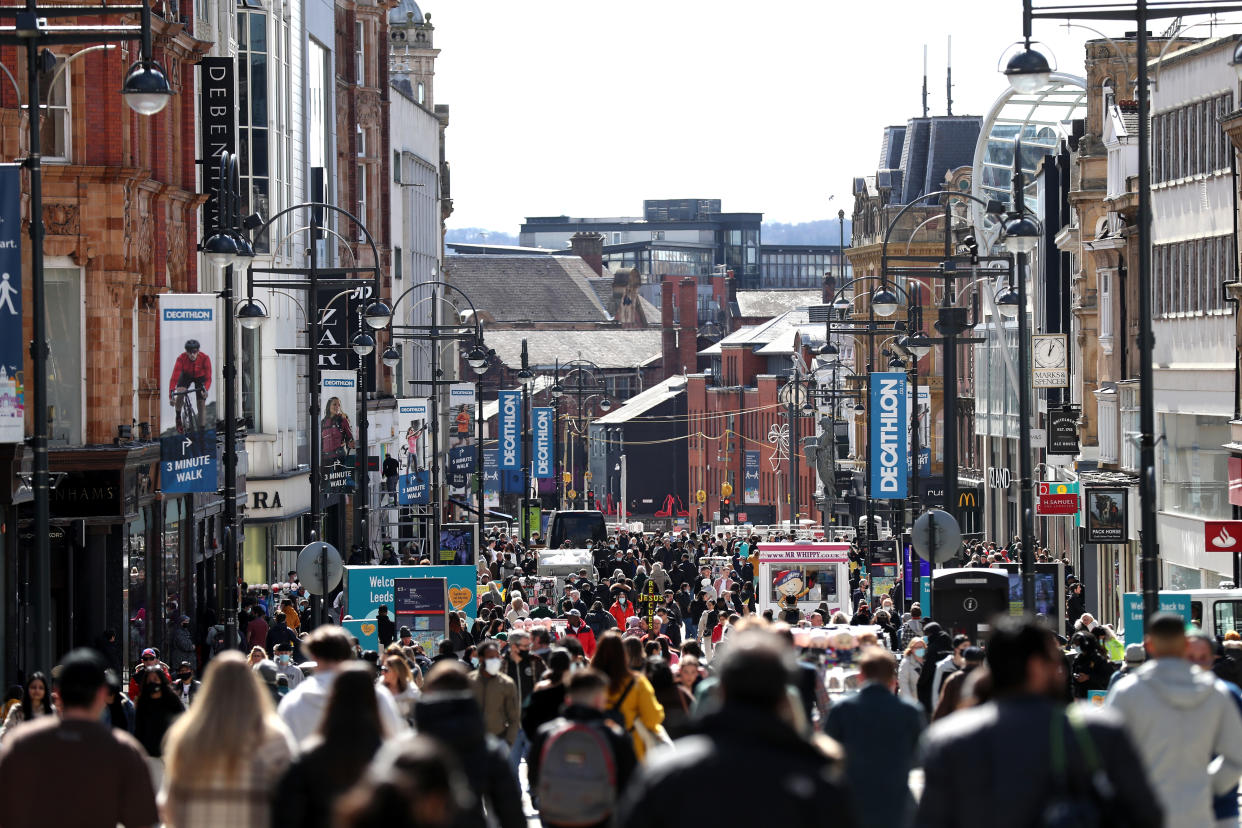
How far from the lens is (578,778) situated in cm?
994

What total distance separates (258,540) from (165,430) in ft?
63.9

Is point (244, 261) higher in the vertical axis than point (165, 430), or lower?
higher

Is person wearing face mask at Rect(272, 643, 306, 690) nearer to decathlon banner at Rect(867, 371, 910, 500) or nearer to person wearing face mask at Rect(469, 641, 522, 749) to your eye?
person wearing face mask at Rect(469, 641, 522, 749)

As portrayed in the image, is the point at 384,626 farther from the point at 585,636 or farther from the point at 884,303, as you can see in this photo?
the point at 884,303

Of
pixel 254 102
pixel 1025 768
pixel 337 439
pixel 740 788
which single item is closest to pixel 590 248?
pixel 337 439

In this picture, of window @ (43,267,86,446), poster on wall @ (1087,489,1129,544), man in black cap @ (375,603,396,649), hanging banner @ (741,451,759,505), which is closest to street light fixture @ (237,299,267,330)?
window @ (43,267,86,446)

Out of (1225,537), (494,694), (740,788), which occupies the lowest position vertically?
(494,694)

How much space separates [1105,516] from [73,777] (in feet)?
113

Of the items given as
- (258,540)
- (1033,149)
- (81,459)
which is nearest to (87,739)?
(81,459)

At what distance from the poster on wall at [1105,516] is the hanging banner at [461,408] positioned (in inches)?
1059

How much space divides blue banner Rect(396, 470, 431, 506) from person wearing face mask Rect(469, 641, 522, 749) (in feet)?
145

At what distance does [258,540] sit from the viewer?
51375mm

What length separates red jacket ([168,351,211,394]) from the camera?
31.8 m

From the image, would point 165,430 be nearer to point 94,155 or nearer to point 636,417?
point 94,155
